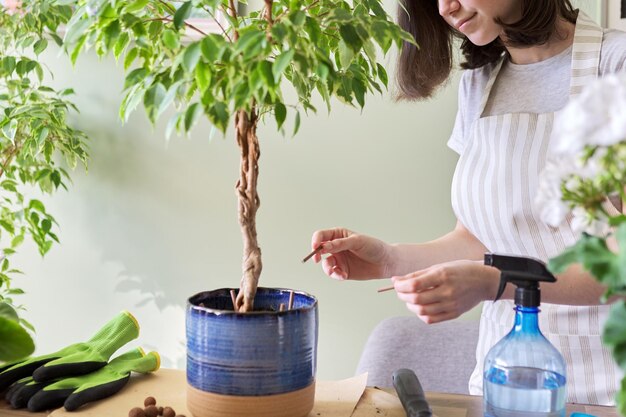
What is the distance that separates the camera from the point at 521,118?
1376 mm

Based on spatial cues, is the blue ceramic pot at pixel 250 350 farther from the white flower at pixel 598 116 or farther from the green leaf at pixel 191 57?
the white flower at pixel 598 116

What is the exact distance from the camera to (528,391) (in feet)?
2.97

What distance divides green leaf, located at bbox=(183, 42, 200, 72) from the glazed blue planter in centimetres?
31

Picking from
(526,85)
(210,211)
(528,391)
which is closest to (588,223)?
(528,391)

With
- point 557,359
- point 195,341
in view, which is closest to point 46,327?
point 195,341

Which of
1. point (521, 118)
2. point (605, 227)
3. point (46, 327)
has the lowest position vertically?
point (46, 327)

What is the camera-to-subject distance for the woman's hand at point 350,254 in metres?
1.24

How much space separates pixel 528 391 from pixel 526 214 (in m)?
0.50

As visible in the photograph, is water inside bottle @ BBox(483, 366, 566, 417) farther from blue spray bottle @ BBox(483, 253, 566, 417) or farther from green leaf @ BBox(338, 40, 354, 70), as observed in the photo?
green leaf @ BBox(338, 40, 354, 70)

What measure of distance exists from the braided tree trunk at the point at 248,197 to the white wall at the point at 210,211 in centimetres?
100

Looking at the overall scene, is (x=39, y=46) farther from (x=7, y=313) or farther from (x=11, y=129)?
(x=7, y=313)

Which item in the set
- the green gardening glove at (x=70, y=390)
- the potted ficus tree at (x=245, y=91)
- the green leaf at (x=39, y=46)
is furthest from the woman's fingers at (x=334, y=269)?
the green leaf at (x=39, y=46)

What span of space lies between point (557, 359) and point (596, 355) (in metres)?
0.45

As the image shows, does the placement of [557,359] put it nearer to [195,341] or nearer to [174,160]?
[195,341]
